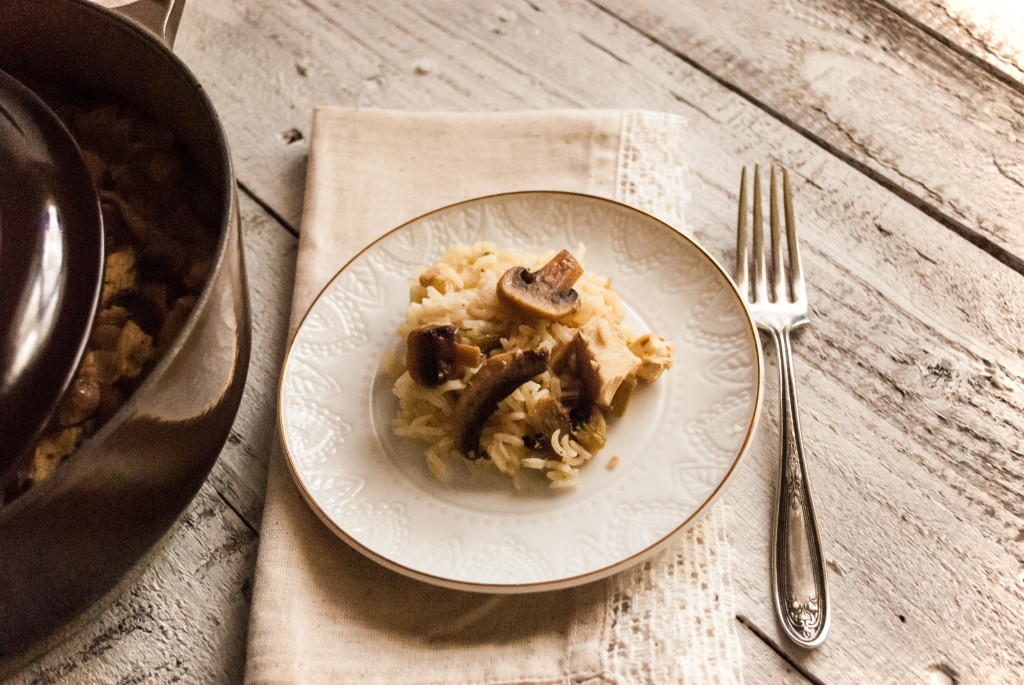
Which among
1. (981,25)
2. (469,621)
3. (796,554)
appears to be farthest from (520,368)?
(981,25)

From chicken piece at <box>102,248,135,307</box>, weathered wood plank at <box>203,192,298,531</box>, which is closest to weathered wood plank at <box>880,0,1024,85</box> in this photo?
weathered wood plank at <box>203,192,298,531</box>

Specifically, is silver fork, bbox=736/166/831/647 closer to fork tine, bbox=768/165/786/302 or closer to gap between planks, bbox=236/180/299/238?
fork tine, bbox=768/165/786/302

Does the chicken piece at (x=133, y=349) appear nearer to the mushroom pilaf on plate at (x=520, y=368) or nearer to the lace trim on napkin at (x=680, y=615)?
the mushroom pilaf on plate at (x=520, y=368)

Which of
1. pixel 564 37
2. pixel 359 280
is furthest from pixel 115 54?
pixel 564 37

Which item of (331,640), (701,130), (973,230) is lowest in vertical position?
(331,640)

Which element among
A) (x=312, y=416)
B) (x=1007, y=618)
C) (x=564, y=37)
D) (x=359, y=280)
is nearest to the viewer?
(x=1007, y=618)

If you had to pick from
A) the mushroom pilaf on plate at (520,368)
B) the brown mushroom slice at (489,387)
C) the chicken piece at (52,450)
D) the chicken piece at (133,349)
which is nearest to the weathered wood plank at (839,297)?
the mushroom pilaf on plate at (520,368)

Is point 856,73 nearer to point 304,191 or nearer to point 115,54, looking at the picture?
point 304,191
